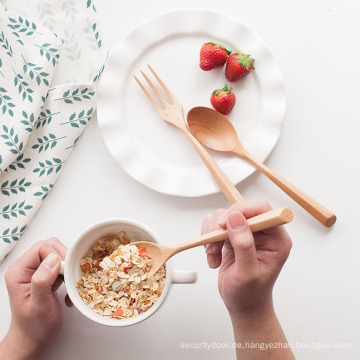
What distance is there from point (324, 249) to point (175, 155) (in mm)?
454

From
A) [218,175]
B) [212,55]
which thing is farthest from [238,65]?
[218,175]

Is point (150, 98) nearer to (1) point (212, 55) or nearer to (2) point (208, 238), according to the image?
(1) point (212, 55)

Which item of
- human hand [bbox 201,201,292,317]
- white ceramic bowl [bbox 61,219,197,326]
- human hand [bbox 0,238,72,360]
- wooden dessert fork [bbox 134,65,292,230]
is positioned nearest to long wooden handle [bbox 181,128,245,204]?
wooden dessert fork [bbox 134,65,292,230]

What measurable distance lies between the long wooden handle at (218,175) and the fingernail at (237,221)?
0.28 meters

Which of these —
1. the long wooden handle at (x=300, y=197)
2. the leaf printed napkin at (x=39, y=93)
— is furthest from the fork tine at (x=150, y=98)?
the long wooden handle at (x=300, y=197)

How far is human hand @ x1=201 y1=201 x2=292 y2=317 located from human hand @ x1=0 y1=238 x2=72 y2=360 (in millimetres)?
361

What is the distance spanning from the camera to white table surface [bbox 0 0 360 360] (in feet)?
3.47

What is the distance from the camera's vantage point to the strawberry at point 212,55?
104cm

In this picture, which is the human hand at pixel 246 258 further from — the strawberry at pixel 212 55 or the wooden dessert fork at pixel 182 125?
the strawberry at pixel 212 55

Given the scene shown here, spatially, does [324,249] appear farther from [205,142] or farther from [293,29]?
[293,29]

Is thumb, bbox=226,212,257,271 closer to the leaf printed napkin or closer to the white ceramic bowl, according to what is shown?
the white ceramic bowl

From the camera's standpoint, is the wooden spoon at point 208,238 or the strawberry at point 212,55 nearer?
the wooden spoon at point 208,238

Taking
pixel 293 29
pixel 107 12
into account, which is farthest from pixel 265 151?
A: pixel 107 12

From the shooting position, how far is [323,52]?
44.2 inches
